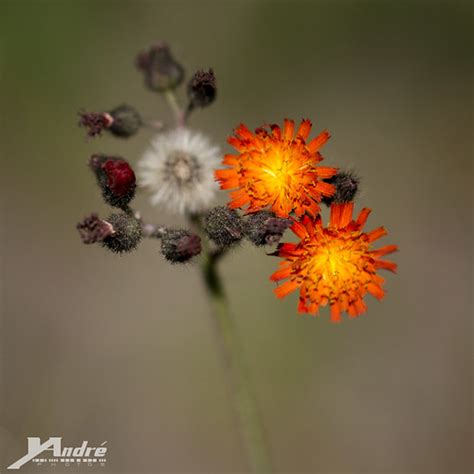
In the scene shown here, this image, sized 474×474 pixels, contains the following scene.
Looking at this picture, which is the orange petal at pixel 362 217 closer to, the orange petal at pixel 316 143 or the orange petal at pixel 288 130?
the orange petal at pixel 316 143

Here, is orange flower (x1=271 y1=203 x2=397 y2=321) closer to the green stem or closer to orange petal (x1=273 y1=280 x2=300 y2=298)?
orange petal (x1=273 y1=280 x2=300 y2=298)

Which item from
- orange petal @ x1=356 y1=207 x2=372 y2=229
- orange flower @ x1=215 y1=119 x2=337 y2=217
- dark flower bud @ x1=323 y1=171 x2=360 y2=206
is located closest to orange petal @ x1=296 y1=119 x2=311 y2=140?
orange flower @ x1=215 y1=119 x2=337 y2=217

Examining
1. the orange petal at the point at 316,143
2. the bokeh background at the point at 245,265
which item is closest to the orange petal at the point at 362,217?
the orange petal at the point at 316,143

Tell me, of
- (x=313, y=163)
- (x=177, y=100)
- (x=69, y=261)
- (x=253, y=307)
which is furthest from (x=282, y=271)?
(x=69, y=261)

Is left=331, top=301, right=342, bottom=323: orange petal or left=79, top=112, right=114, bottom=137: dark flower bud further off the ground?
left=79, top=112, right=114, bottom=137: dark flower bud

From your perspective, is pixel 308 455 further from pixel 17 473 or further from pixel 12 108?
pixel 12 108
